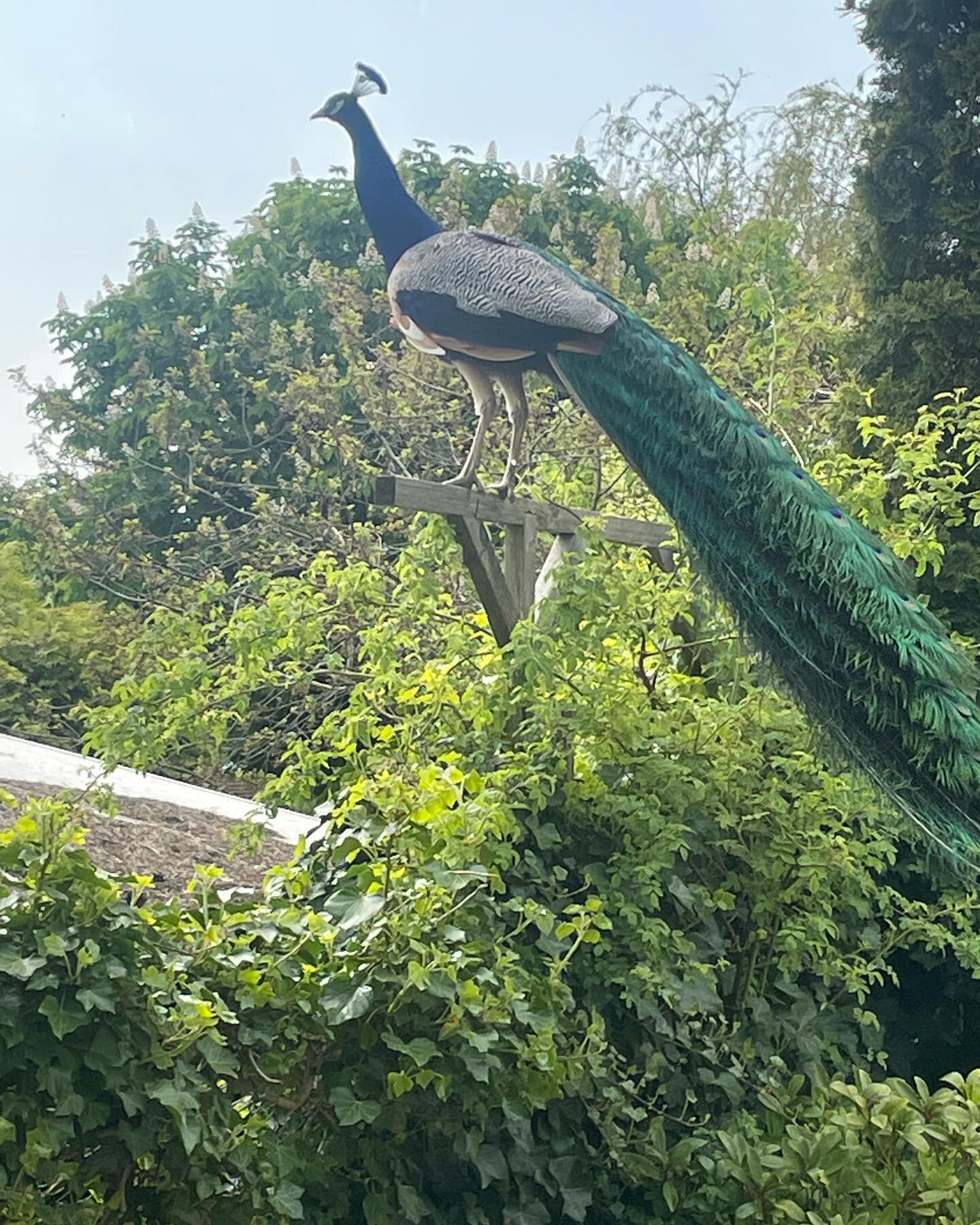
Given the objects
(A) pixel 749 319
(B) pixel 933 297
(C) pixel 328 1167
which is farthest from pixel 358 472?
(C) pixel 328 1167

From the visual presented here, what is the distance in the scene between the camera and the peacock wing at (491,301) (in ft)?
8.32

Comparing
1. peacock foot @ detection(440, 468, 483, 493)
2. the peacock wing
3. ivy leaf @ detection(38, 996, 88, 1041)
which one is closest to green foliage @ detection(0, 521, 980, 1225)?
ivy leaf @ detection(38, 996, 88, 1041)

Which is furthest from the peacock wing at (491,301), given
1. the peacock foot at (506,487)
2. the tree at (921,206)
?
the tree at (921,206)

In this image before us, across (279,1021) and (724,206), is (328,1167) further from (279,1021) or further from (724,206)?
(724,206)

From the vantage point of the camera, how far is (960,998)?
2.88 m

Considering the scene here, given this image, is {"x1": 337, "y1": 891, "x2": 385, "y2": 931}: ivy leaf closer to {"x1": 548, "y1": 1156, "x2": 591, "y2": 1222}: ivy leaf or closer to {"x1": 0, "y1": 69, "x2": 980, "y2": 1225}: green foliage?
{"x1": 0, "y1": 69, "x2": 980, "y2": 1225}: green foliage

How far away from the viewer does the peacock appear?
7.32ft

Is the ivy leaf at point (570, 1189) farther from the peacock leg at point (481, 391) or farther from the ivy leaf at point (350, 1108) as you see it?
the peacock leg at point (481, 391)

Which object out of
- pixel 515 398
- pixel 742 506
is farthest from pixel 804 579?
pixel 515 398

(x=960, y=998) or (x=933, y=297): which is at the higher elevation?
(x=933, y=297)

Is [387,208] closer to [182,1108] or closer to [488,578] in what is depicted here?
[488,578]

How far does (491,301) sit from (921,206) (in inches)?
57.1

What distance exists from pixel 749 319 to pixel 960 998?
211 centimetres

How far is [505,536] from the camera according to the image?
251 centimetres
